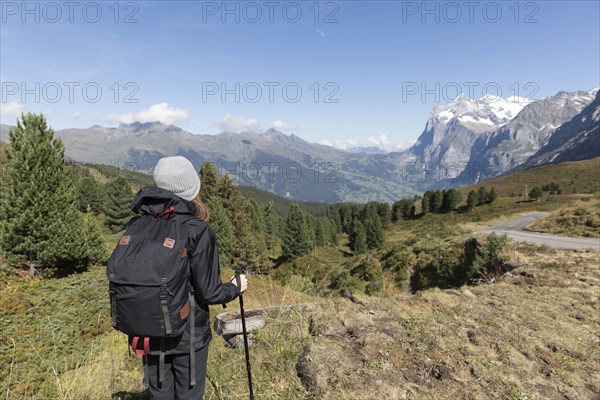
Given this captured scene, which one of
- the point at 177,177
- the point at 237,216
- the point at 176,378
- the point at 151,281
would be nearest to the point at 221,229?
the point at 237,216

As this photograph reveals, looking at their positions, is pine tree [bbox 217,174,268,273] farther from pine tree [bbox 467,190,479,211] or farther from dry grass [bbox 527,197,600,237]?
pine tree [bbox 467,190,479,211]

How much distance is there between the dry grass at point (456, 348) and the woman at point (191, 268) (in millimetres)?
2292

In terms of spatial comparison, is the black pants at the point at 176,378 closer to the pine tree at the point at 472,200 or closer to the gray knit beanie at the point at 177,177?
the gray knit beanie at the point at 177,177

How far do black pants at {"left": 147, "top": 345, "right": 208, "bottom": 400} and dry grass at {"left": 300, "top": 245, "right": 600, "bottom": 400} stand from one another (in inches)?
85.5

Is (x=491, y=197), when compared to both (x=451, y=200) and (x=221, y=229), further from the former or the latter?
(x=221, y=229)

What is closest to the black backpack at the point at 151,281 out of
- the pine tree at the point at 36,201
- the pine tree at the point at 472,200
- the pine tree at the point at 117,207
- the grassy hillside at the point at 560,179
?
the pine tree at the point at 36,201

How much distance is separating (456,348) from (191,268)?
5637 millimetres

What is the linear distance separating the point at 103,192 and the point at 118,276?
107 meters

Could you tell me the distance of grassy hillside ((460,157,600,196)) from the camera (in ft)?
409

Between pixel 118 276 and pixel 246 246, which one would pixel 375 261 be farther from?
Result: pixel 118 276

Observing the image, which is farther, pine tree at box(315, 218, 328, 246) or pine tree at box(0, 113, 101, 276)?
pine tree at box(315, 218, 328, 246)

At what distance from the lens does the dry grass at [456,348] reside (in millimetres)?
4973

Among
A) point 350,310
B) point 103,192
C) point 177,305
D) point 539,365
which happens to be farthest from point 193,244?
point 103,192

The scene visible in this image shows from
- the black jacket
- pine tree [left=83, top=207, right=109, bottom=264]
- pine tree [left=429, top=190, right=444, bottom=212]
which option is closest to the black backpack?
the black jacket
